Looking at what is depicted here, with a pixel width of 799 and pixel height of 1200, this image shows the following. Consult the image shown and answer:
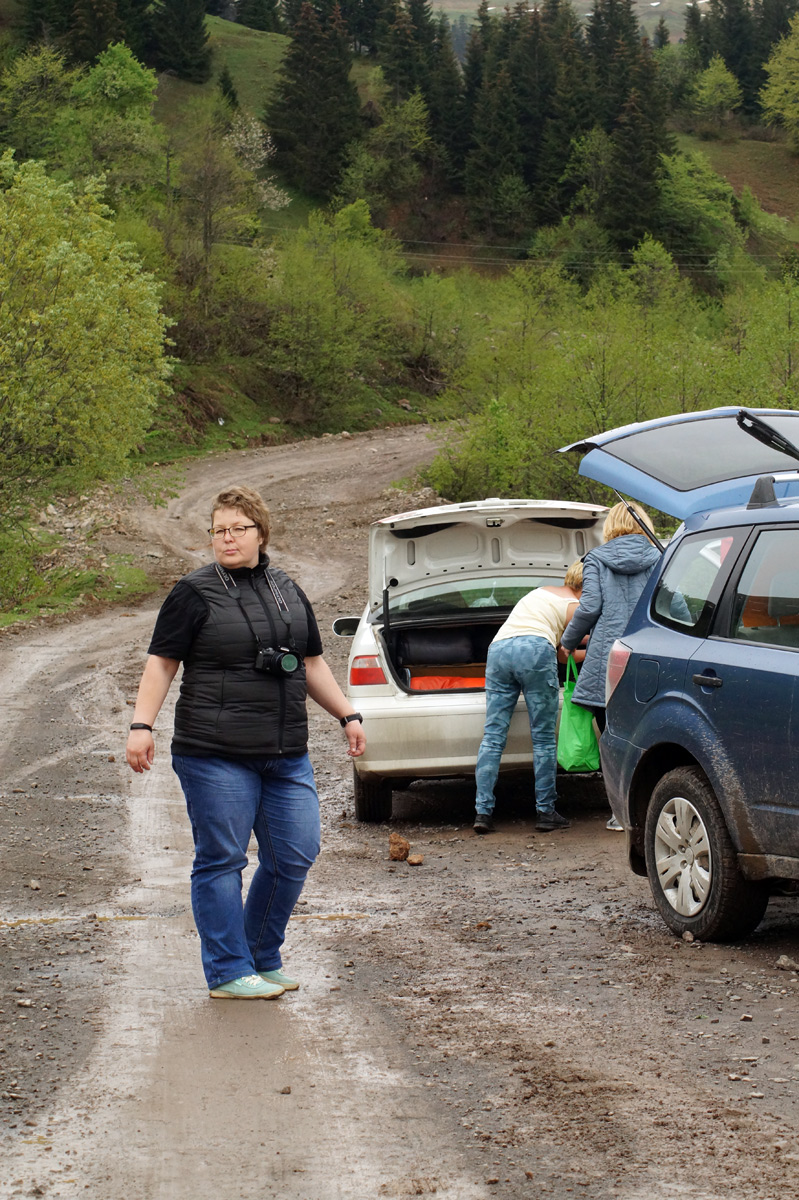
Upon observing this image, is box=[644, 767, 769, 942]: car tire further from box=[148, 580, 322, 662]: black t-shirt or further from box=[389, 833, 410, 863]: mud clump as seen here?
box=[389, 833, 410, 863]: mud clump

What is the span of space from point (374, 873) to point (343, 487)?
31534 mm

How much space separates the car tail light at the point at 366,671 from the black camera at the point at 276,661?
378cm

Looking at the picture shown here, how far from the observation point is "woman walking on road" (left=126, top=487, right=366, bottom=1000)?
491 centimetres

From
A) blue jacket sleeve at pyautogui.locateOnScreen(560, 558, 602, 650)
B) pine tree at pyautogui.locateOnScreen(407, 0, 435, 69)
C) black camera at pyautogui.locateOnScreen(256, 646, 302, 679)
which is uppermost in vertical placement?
pine tree at pyautogui.locateOnScreen(407, 0, 435, 69)

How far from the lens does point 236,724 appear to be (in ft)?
16.1

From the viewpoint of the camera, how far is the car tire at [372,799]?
8961 mm

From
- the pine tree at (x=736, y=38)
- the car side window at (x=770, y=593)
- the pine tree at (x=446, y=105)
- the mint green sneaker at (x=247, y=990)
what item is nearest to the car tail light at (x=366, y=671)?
the car side window at (x=770, y=593)

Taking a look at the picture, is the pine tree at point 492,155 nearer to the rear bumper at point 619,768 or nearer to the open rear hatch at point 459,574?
the open rear hatch at point 459,574

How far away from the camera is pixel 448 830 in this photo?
29.1 ft

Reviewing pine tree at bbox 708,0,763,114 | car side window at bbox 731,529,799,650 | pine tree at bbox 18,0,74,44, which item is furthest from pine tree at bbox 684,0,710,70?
car side window at bbox 731,529,799,650

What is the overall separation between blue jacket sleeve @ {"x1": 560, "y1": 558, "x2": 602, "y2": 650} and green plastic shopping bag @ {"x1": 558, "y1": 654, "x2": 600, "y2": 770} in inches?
17.8

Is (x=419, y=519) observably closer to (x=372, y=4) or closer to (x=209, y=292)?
(x=209, y=292)

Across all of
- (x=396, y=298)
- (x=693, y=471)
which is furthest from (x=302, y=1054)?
(x=396, y=298)

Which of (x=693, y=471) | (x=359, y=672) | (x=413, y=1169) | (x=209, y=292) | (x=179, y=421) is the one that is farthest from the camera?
(x=209, y=292)
